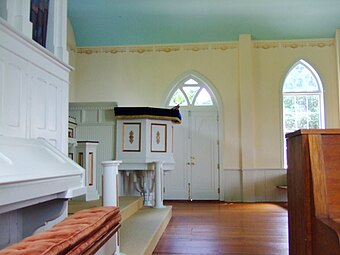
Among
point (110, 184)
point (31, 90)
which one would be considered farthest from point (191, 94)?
point (31, 90)

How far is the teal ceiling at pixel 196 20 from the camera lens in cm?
662

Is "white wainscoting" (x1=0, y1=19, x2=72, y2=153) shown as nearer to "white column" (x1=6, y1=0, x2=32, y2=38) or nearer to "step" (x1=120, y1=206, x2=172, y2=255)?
"white column" (x1=6, y1=0, x2=32, y2=38)

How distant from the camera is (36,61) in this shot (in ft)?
6.57

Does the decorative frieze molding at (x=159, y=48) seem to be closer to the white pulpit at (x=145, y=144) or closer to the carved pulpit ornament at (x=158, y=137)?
the white pulpit at (x=145, y=144)

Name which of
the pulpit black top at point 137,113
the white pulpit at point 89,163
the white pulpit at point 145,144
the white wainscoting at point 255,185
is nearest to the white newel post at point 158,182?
the white pulpit at point 145,144

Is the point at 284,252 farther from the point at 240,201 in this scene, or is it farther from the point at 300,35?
the point at 300,35

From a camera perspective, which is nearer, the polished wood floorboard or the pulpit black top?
the polished wood floorboard

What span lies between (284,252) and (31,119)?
2.56 metres

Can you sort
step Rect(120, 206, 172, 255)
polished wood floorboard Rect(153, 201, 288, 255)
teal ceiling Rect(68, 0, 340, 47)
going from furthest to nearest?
teal ceiling Rect(68, 0, 340, 47) → polished wood floorboard Rect(153, 201, 288, 255) → step Rect(120, 206, 172, 255)

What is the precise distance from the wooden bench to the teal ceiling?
19.2 ft

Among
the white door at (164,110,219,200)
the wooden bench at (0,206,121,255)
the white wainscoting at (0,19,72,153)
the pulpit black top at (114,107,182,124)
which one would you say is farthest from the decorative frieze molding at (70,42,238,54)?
the wooden bench at (0,206,121,255)

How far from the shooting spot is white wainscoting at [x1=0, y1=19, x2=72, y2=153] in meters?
1.72

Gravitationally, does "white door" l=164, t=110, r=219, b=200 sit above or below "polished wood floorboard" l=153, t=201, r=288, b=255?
above

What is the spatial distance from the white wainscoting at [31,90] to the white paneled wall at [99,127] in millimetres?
2811
